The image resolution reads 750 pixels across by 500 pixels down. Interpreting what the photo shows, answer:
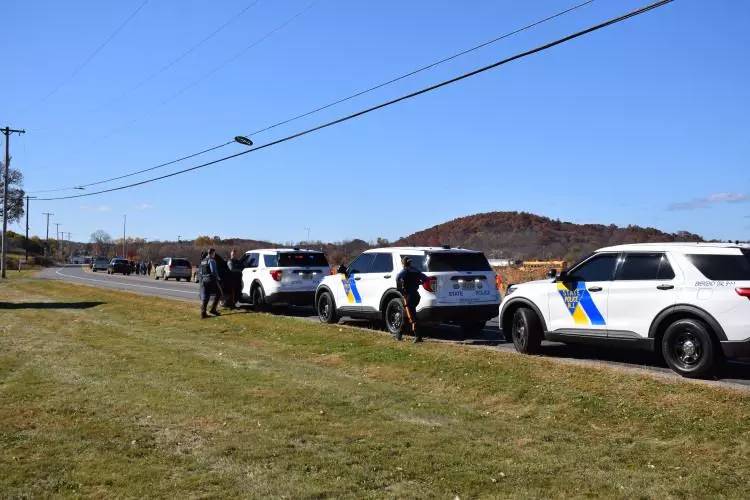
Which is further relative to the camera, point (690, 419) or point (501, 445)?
point (690, 419)

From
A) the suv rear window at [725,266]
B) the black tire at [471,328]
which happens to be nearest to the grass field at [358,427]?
the suv rear window at [725,266]

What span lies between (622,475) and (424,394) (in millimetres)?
3614

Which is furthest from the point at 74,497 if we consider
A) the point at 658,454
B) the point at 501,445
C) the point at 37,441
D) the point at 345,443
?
the point at 658,454

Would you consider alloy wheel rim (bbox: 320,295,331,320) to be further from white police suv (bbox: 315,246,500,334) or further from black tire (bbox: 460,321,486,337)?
black tire (bbox: 460,321,486,337)

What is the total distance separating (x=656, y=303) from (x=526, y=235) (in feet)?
217

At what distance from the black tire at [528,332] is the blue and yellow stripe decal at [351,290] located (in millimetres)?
4520

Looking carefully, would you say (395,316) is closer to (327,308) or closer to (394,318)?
(394,318)

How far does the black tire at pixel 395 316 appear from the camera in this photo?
1366 cm

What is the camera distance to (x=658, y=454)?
20.4 ft

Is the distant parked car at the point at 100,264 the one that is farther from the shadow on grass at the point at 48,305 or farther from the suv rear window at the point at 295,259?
the suv rear window at the point at 295,259

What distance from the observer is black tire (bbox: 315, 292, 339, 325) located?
53.9ft

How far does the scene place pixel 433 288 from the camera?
13281 millimetres

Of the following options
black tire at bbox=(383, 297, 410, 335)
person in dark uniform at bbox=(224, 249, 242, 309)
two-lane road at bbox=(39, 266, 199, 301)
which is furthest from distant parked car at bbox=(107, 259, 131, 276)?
black tire at bbox=(383, 297, 410, 335)

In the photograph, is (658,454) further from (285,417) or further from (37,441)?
(37,441)
